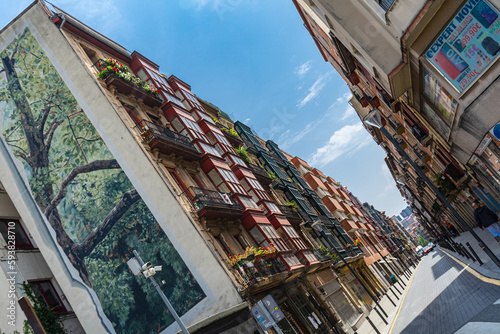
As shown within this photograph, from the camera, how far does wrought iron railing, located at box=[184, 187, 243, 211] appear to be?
2100 cm

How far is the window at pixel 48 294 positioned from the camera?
778 inches

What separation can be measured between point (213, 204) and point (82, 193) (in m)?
7.36

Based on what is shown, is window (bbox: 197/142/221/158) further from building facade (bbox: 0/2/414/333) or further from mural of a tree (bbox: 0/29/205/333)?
mural of a tree (bbox: 0/29/205/333)

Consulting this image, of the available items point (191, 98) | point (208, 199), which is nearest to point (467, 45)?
point (208, 199)

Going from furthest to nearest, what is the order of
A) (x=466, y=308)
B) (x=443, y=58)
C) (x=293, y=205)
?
(x=293, y=205) → (x=466, y=308) → (x=443, y=58)

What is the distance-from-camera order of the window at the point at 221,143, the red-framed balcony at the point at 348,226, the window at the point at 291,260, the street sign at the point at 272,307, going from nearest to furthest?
the street sign at the point at 272,307
the window at the point at 291,260
the window at the point at 221,143
the red-framed balcony at the point at 348,226

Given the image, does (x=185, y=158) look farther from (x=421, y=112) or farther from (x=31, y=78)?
(x=421, y=112)

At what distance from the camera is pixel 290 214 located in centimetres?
3291

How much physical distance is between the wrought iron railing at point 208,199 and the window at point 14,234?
9.38 m

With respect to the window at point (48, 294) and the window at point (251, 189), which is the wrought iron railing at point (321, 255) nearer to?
the window at point (251, 189)

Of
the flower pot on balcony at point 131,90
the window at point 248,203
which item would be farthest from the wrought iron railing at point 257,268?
the flower pot on balcony at point 131,90

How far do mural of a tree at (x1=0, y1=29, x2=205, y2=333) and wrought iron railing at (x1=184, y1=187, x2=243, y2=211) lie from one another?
2.46 m

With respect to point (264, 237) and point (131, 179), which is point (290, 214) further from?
point (131, 179)

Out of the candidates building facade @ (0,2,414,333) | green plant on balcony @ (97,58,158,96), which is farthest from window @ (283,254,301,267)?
green plant on balcony @ (97,58,158,96)
